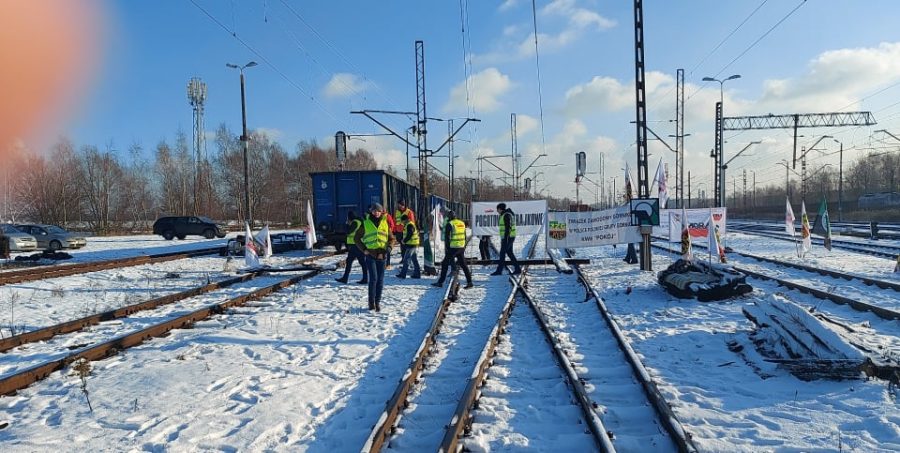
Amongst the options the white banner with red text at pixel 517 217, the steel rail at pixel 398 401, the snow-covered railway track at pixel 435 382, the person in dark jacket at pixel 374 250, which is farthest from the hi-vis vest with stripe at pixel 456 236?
the steel rail at pixel 398 401

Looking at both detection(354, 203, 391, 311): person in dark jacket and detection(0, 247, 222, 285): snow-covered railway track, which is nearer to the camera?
detection(354, 203, 391, 311): person in dark jacket

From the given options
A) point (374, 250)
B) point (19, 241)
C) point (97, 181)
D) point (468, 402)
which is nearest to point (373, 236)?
point (374, 250)

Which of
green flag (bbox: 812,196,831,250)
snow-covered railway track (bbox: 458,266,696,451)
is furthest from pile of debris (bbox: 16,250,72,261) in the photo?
green flag (bbox: 812,196,831,250)

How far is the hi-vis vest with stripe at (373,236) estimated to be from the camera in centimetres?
893

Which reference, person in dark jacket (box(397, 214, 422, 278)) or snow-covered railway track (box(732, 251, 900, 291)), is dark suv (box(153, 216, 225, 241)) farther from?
snow-covered railway track (box(732, 251, 900, 291))

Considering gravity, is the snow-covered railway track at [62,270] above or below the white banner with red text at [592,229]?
below

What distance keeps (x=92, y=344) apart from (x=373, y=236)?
4126 millimetres

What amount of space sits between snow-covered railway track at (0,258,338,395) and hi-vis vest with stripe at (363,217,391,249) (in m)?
2.65

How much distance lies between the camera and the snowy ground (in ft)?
12.4

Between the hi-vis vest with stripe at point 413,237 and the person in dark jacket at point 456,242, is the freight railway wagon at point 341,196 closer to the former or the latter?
the hi-vis vest with stripe at point 413,237

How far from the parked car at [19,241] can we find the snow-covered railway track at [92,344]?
63.5 ft

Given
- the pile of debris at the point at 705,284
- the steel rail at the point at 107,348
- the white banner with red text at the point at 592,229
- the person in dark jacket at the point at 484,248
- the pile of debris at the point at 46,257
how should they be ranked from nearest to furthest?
1. the steel rail at the point at 107,348
2. the pile of debris at the point at 705,284
3. the white banner with red text at the point at 592,229
4. the person in dark jacket at the point at 484,248
5. the pile of debris at the point at 46,257

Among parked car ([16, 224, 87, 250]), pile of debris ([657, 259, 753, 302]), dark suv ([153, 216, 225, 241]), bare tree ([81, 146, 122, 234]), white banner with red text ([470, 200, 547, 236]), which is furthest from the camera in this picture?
bare tree ([81, 146, 122, 234])

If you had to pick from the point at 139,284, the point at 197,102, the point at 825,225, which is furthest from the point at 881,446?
the point at 197,102
